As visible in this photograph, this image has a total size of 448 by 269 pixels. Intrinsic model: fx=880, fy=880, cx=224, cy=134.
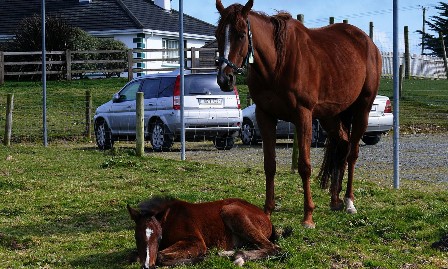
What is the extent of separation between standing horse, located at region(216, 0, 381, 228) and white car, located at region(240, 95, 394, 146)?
997cm

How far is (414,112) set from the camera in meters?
28.6

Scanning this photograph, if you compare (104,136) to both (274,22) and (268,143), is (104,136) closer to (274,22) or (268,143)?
(268,143)

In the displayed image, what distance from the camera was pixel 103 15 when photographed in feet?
167

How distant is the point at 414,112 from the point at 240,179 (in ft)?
52.8

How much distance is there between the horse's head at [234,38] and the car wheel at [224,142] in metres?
12.6

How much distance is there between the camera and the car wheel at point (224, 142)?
2148cm

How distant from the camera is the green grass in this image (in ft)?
26.0

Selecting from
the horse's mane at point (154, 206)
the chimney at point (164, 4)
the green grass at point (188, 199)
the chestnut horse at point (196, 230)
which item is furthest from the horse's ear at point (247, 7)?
the chimney at point (164, 4)

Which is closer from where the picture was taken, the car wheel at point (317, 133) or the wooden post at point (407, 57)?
the car wheel at point (317, 133)

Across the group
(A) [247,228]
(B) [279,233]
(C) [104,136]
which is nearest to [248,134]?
(C) [104,136]

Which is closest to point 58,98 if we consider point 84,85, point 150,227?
point 84,85

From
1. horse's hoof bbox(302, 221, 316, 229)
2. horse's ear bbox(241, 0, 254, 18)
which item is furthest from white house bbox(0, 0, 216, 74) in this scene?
horse's ear bbox(241, 0, 254, 18)

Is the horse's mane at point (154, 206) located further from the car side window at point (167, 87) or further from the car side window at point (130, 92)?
the car side window at point (130, 92)

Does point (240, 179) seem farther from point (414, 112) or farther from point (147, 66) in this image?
point (147, 66)
